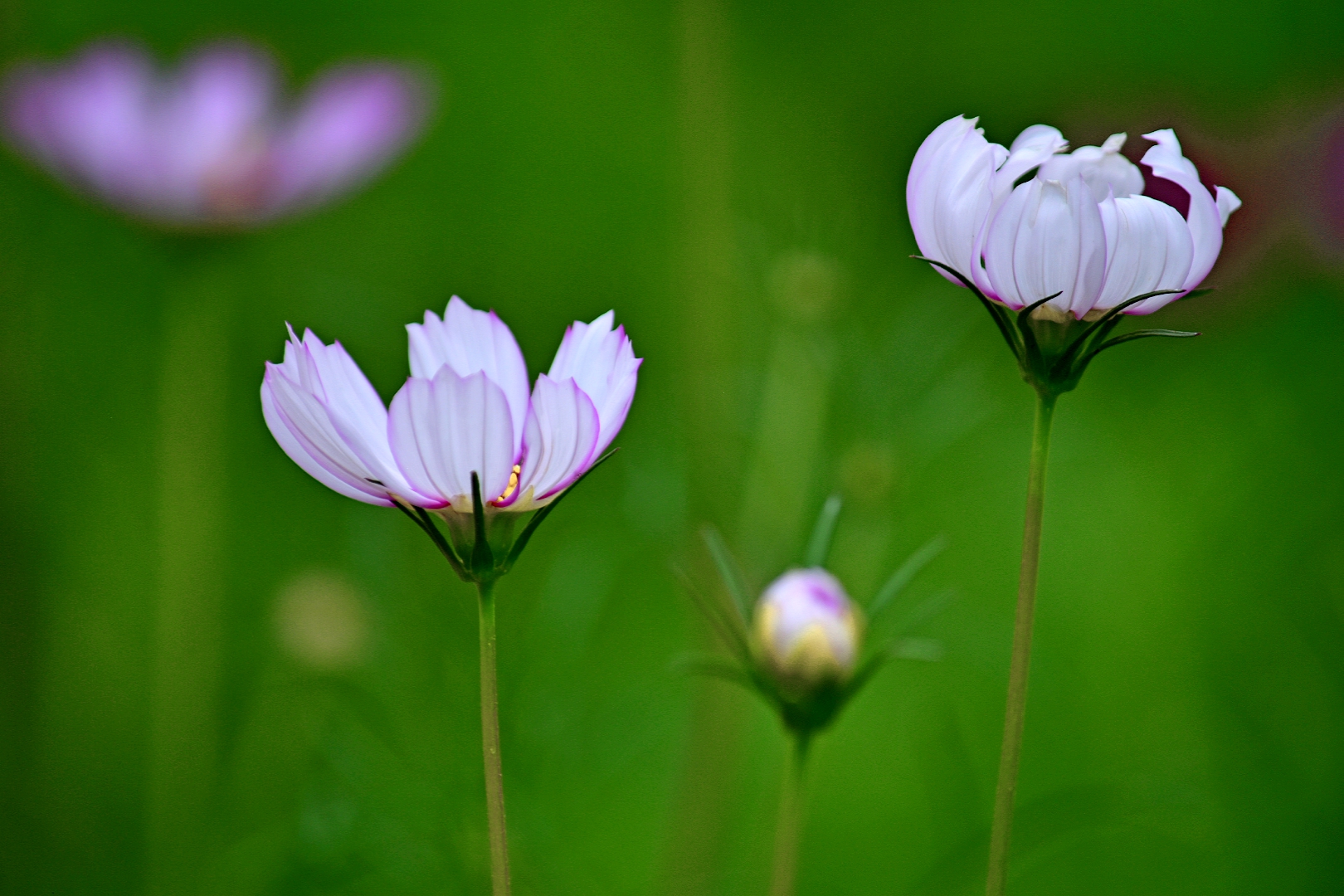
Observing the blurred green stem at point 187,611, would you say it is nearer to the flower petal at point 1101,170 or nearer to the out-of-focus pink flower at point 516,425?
the out-of-focus pink flower at point 516,425

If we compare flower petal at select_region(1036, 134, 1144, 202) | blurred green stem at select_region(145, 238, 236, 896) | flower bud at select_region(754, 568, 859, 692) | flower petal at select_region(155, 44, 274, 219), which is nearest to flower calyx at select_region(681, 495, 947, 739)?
flower bud at select_region(754, 568, 859, 692)

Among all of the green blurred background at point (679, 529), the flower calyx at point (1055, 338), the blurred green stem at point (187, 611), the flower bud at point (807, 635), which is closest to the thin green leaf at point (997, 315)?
the flower calyx at point (1055, 338)

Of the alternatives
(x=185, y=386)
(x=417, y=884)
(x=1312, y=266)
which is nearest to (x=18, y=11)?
(x=185, y=386)

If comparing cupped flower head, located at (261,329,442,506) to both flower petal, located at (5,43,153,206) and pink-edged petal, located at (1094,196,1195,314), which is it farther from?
flower petal, located at (5,43,153,206)

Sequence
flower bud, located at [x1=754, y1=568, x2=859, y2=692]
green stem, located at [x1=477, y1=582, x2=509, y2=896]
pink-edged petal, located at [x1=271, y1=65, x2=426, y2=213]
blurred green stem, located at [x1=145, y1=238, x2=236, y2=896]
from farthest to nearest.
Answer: pink-edged petal, located at [x1=271, y1=65, x2=426, y2=213], blurred green stem, located at [x1=145, y1=238, x2=236, y2=896], flower bud, located at [x1=754, y1=568, x2=859, y2=692], green stem, located at [x1=477, y1=582, x2=509, y2=896]

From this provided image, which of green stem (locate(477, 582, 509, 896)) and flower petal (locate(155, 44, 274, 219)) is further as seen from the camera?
flower petal (locate(155, 44, 274, 219))

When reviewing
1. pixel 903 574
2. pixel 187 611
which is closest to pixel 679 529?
pixel 187 611

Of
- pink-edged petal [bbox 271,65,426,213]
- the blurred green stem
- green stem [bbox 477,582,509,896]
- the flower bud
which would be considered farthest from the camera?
pink-edged petal [bbox 271,65,426,213]
